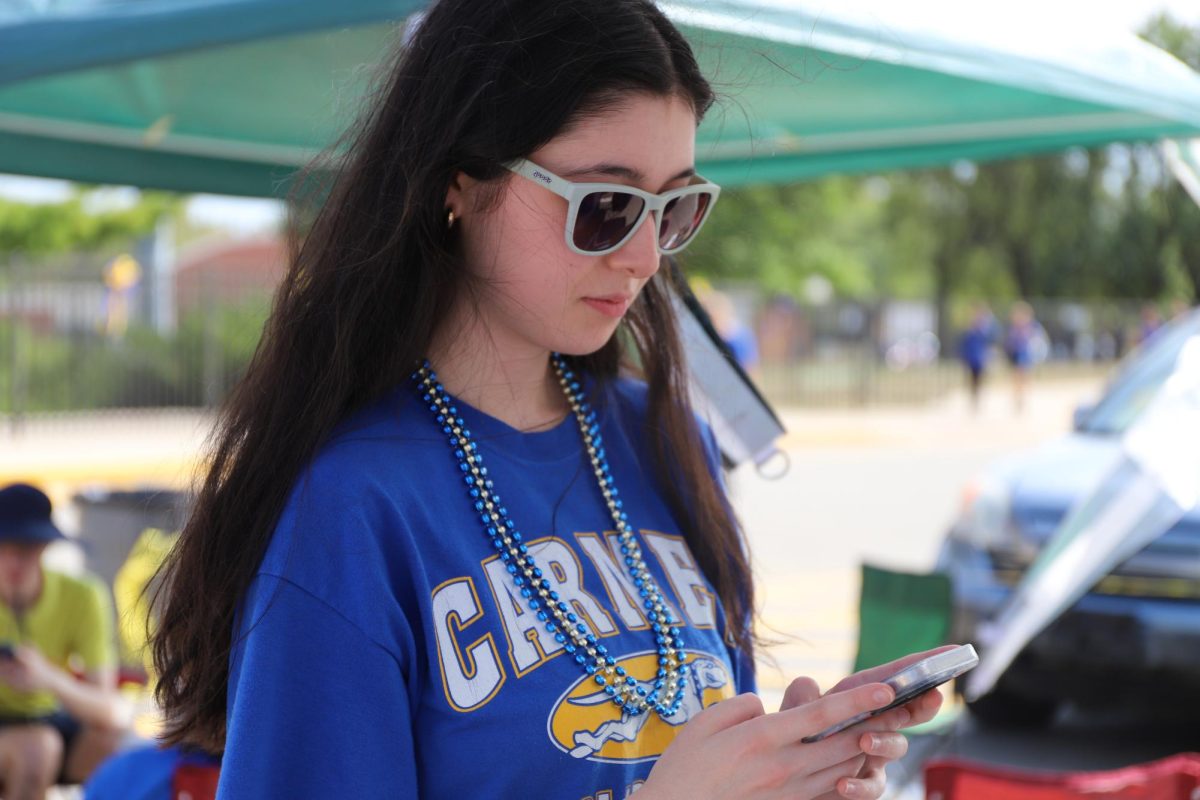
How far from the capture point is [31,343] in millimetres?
16125

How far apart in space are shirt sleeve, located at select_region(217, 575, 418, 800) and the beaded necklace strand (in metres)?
0.23

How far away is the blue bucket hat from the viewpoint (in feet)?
13.2

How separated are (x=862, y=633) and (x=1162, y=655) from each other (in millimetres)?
1323

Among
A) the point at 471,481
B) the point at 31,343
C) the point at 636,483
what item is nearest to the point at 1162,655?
the point at 636,483

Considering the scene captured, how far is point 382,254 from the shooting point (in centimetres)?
147

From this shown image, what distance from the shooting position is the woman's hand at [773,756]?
4.09ft

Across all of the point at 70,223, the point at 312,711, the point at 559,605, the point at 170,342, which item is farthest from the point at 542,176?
the point at 70,223

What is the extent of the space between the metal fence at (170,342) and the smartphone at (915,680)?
11476 millimetres

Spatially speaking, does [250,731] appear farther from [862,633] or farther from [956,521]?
[956,521]

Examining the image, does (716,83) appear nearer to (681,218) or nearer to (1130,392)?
(681,218)

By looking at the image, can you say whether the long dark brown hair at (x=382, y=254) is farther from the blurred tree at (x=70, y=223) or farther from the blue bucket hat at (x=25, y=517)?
the blurred tree at (x=70, y=223)

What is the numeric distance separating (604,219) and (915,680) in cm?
57

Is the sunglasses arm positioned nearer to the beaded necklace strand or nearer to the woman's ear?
the woman's ear

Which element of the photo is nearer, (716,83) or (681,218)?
(681,218)
